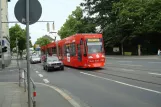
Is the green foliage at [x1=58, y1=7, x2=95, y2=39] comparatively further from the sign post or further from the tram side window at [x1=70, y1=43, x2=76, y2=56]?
the sign post

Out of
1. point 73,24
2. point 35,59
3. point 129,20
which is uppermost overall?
point 73,24

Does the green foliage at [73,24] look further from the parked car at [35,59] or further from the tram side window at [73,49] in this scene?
the tram side window at [73,49]

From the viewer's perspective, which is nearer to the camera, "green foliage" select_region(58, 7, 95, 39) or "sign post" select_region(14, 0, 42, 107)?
"sign post" select_region(14, 0, 42, 107)

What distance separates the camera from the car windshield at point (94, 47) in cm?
2839

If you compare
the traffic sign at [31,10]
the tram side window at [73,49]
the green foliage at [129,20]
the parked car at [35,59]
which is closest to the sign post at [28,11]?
the traffic sign at [31,10]

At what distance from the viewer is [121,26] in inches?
2549

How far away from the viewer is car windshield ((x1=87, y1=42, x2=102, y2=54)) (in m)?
28.4

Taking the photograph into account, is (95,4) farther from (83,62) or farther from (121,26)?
(83,62)

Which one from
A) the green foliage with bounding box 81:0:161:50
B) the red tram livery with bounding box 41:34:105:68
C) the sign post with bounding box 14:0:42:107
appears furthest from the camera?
the green foliage with bounding box 81:0:161:50

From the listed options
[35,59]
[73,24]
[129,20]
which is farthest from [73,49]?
[73,24]

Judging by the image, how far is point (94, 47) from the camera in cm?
2861

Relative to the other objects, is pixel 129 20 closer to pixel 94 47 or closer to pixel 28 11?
pixel 94 47

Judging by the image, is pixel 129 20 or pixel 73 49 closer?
pixel 73 49

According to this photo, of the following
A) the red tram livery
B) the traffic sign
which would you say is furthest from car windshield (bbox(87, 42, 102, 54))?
the traffic sign
